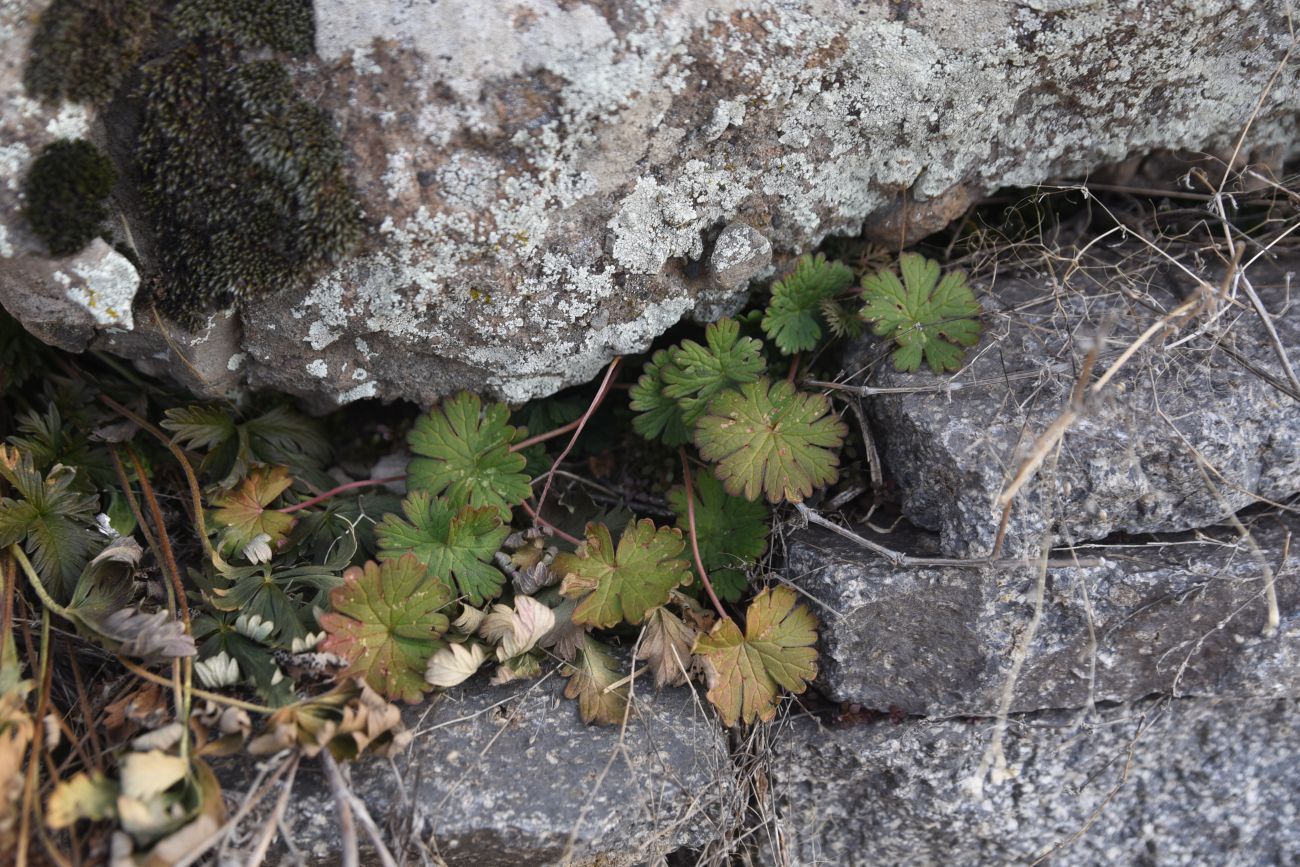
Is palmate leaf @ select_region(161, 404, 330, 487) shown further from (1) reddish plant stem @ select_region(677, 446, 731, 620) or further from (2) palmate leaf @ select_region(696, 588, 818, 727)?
(2) palmate leaf @ select_region(696, 588, 818, 727)

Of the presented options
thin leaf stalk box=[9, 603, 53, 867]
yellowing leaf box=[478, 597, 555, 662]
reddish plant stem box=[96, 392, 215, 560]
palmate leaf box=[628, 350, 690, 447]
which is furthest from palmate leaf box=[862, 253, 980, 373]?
thin leaf stalk box=[9, 603, 53, 867]

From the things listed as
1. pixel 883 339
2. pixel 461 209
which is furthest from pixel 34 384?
pixel 883 339

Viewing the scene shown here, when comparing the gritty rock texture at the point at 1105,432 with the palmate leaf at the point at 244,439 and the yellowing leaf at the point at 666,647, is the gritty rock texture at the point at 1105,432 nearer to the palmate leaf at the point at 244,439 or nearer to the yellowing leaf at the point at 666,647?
the yellowing leaf at the point at 666,647

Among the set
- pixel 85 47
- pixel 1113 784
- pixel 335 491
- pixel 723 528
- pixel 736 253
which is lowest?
pixel 1113 784

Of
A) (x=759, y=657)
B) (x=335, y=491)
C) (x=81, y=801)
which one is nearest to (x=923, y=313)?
(x=759, y=657)

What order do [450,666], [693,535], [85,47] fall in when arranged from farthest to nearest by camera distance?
[693,535]
[450,666]
[85,47]

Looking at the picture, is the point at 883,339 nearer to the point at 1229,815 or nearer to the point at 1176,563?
the point at 1176,563

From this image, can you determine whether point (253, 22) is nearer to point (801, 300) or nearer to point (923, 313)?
point (801, 300)
